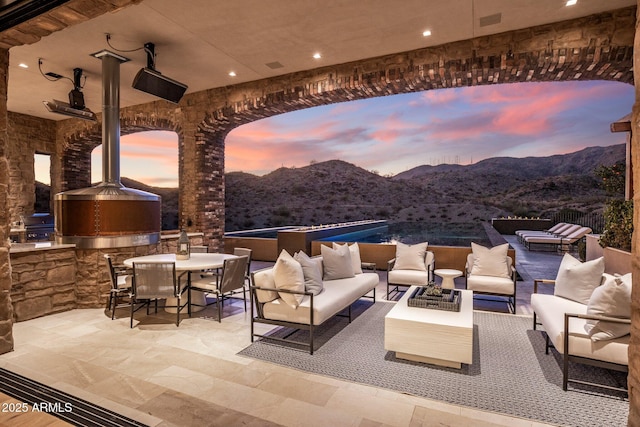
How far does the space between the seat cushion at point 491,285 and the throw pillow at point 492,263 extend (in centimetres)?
14

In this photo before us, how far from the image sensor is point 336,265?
455cm

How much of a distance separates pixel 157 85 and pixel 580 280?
574cm

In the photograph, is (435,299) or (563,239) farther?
(563,239)

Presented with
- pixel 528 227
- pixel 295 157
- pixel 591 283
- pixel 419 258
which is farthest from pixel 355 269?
pixel 295 157

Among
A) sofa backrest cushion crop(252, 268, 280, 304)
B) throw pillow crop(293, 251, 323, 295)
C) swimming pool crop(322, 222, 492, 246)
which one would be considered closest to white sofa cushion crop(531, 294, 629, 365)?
throw pillow crop(293, 251, 323, 295)

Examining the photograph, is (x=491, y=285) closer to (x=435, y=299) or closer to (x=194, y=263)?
(x=435, y=299)

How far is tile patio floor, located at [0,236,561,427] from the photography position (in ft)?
7.16

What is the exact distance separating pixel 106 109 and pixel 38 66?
1674mm

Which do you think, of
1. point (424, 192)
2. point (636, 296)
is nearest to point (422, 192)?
point (424, 192)

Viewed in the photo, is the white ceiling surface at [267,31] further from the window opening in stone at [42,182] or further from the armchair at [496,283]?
the window opening in stone at [42,182]

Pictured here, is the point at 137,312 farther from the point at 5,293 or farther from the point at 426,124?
the point at 426,124

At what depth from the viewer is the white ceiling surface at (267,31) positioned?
384 centimetres

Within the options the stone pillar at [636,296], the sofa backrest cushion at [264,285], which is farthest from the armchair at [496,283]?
the stone pillar at [636,296]

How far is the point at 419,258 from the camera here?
16.9 feet
